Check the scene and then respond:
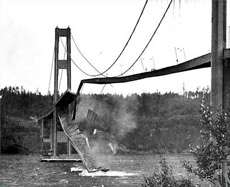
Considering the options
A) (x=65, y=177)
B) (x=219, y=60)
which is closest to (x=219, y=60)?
(x=219, y=60)

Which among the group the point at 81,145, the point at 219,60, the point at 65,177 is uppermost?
the point at 219,60

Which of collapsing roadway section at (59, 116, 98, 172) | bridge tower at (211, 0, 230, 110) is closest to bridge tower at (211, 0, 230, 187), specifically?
bridge tower at (211, 0, 230, 110)

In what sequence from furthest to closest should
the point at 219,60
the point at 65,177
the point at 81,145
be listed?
1. the point at 65,177
2. the point at 81,145
3. the point at 219,60

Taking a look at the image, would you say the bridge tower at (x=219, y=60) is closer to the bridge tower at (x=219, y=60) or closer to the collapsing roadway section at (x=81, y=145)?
the bridge tower at (x=219, y=60)

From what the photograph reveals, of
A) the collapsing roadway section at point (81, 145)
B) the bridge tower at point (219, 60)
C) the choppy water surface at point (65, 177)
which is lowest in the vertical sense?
the choppy water surface at point (65, 177)

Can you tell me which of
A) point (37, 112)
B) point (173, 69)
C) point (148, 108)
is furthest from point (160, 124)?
point (173, 69)

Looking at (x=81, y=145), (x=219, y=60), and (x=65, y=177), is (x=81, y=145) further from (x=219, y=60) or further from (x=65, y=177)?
(x=219, y=60)

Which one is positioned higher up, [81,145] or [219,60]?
[219,60]

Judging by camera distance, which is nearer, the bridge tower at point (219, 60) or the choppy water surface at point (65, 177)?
the bridge tower at point (219, 60)

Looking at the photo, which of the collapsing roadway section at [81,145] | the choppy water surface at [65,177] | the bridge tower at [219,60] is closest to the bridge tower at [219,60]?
the bridge tower at [219,60]

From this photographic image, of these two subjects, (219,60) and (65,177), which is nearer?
(219,60)

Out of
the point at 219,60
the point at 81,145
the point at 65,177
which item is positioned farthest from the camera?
the point at 65,177
